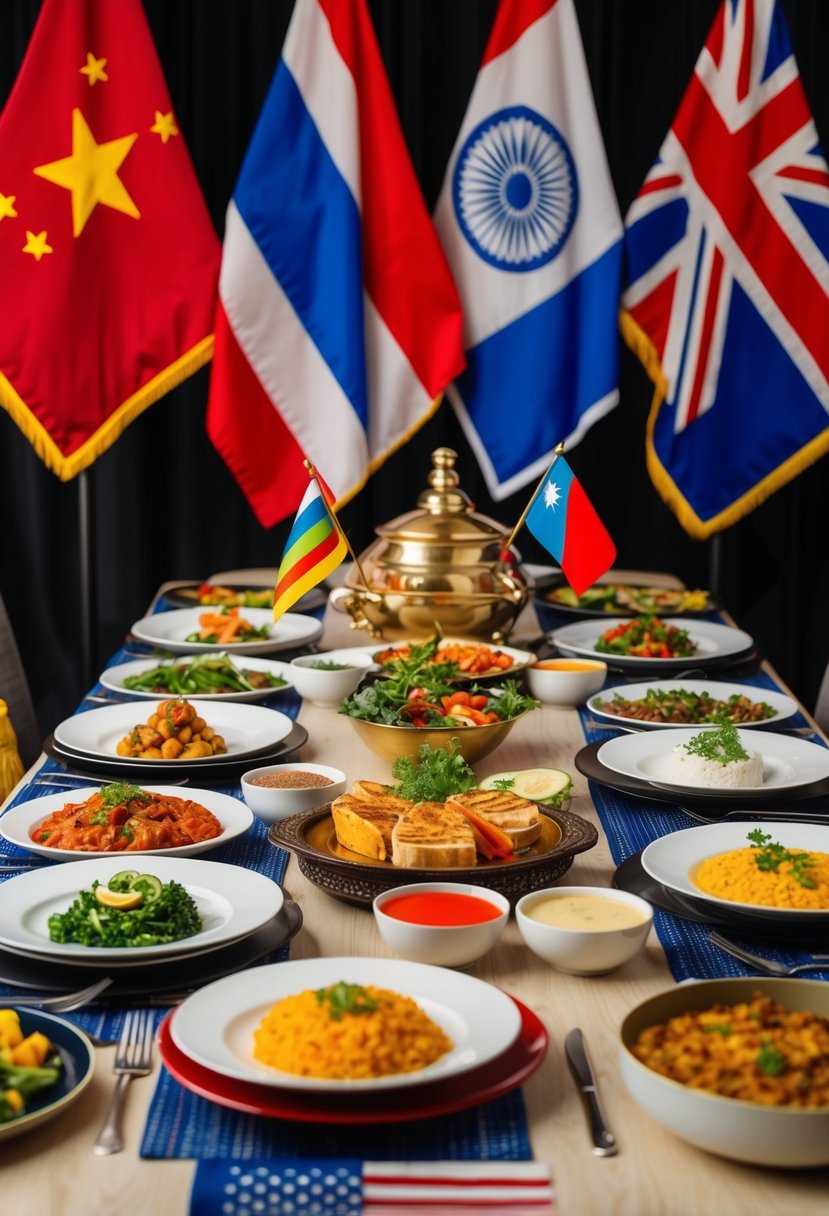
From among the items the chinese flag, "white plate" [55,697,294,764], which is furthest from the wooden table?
the chinese flag

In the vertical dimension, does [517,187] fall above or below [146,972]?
above

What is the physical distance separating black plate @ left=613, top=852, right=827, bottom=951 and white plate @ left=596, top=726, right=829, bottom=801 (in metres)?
0.38

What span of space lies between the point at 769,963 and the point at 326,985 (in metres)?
0.50

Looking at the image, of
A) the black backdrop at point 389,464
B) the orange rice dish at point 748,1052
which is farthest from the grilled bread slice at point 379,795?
the black backdrop at point 389,464

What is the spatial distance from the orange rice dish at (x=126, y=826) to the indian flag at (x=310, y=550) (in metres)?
0.76

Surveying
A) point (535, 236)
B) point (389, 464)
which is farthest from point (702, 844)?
point (389, 464)

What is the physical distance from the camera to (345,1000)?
121cm

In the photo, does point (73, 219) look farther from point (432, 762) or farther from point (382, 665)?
point (432, 762)

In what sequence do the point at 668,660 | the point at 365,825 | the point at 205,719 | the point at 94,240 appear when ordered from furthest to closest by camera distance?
1. the point at 94,240
2. the point at 668,660
3. the point at 205,719
4. the point at 365,825

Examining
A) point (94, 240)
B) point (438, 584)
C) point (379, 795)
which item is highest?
point (94, 240)

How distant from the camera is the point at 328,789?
6.59ft

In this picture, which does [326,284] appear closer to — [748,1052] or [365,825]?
[365,825]

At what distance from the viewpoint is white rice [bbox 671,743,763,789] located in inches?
83.0

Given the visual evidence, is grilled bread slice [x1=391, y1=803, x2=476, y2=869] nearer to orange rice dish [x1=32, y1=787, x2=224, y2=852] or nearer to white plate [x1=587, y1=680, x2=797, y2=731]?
orange rice dish [x1=32, y1=787, x2=224, y2=852]
